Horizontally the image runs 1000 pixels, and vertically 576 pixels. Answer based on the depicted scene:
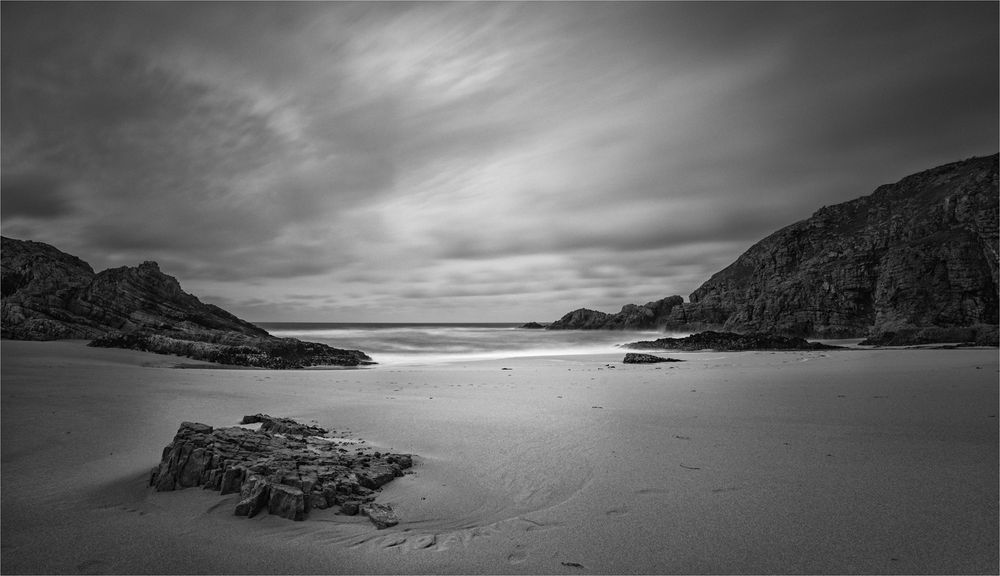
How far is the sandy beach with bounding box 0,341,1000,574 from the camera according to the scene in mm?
2447

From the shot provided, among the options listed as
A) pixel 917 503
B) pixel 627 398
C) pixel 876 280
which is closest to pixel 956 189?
pixel 876 280

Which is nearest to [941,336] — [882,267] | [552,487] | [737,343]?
[737,343]

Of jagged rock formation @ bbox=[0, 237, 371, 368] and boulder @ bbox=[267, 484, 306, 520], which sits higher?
jagged rock formation @ bbox=[0, 237, 371, 368]

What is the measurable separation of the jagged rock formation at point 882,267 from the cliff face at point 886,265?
0.06m

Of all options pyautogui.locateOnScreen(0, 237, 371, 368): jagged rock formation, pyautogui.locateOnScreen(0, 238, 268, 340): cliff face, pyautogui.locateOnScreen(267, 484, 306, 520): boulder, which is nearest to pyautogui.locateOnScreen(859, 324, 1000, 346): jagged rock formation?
pyautogui.locateOnScreen(0, 237, 371, 368): jagged rock formation

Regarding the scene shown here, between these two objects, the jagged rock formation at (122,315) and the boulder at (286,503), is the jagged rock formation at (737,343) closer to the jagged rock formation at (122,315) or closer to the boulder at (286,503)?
the jagged rock formation at (122,315)

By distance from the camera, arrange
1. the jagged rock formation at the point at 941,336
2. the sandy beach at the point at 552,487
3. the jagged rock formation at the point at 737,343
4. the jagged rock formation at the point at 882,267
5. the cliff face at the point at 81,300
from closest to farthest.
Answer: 1. the sandy beach at the point at 552,487
2. the cliff face at the point at 81,300
3. the jagged rock formation at the point at 941,336
4. the jagged rock formation at the point at 737,343
5. the jagged rock formation at the point at 882,267

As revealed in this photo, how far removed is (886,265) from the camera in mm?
27812

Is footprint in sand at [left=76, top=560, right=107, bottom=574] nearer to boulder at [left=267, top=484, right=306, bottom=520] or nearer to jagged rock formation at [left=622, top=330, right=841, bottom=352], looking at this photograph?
boulder at [left=267, top=484, right=306, bottom=520]

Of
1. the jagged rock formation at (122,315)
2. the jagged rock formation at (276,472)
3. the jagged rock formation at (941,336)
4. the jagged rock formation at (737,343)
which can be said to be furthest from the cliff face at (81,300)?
the jagged rock formation at (941,336)

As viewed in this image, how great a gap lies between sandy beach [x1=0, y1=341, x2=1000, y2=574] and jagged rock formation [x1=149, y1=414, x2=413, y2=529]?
0.09 meters

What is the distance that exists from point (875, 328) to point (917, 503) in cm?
2950

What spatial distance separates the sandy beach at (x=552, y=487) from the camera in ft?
8.03

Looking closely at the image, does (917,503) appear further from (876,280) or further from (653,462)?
(876,280)
